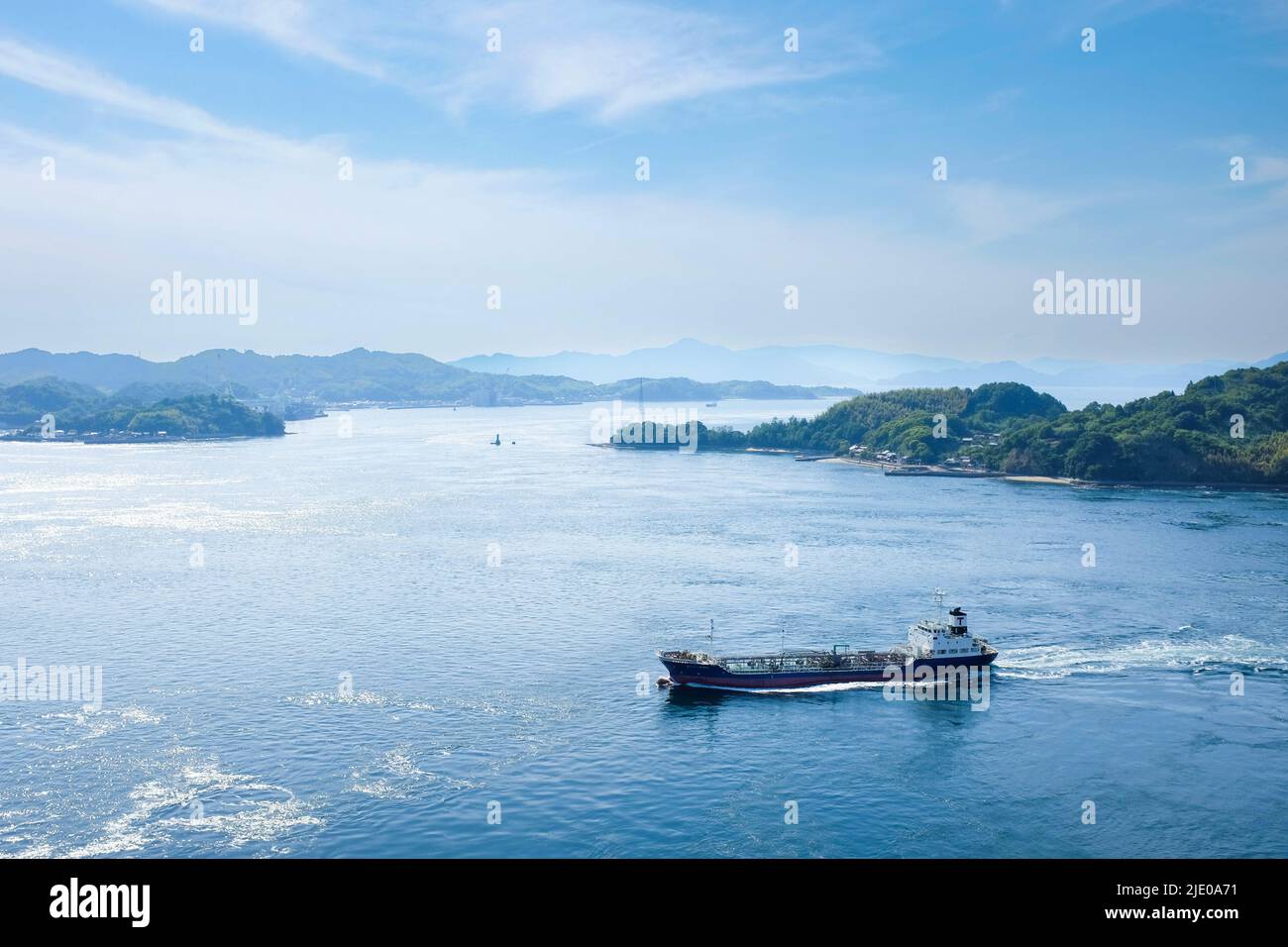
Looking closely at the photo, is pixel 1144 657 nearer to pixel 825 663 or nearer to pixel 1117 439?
pixel 825 663

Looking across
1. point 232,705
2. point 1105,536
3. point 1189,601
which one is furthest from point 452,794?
point 1105,536

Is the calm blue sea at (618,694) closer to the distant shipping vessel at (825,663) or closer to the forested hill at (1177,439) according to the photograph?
the distant shipping vessel at (825,663)

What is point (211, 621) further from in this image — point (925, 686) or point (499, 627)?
point (925, 686)

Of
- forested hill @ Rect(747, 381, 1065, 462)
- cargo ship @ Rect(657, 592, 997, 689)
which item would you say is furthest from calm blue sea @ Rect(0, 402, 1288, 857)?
forested hill @ Rect(747, 381, 1065, 462)

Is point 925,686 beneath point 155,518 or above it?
beneath

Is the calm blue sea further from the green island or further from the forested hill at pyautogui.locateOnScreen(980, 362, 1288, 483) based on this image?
the green island

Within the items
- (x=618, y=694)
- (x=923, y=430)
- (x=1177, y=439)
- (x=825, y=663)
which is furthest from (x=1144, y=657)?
(x=923, y=430)

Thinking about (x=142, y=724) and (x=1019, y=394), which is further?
(x=1019, y=394)
